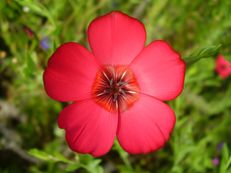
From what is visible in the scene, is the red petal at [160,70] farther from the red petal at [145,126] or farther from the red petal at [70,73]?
the red petal at [70,73]

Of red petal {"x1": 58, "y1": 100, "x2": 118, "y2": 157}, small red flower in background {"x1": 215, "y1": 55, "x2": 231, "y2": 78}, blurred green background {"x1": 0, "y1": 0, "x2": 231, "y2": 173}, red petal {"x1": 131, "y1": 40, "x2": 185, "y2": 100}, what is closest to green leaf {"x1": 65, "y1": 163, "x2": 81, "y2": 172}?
blurred green background {"x1": 0, "y1": 0, "x2": 231, "y2": 173}

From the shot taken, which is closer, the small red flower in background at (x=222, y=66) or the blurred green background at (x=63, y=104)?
the blurred green background at (x=63, y=104)

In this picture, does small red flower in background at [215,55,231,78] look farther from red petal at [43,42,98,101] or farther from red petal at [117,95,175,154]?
red petal at [43,42,98,101]

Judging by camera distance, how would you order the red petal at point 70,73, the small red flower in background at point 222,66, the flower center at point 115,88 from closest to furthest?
the red petal at point 70,73, the flower center at point 115,88, the small red flower in background at point 222,66

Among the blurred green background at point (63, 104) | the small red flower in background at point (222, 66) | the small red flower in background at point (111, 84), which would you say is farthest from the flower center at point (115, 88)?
the small red flower in background at point (222, 66)

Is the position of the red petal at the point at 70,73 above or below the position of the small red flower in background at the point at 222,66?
above

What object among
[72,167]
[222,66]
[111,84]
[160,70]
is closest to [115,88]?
[111,84]

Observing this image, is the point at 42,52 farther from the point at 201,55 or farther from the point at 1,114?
the point at 201,55
